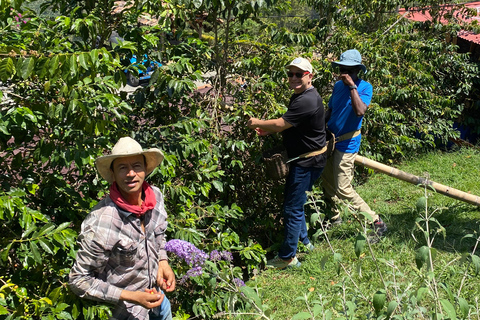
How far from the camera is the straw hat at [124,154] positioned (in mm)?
2650

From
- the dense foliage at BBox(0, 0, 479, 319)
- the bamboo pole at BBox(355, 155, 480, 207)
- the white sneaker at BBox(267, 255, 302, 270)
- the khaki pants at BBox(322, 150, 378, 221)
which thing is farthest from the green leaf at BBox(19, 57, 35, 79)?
the bamboo pole at BBox(355, 155, 480, 207)

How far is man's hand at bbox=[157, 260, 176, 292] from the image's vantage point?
9.50 feet

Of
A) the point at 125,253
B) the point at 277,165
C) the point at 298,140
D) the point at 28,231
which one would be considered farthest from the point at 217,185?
the point at 28,231

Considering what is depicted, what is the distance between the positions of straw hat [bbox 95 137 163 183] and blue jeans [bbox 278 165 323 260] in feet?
6.11

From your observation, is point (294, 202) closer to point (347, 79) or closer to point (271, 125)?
point (271, 125)

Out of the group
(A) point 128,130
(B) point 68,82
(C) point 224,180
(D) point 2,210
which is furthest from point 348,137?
(D) point 2,210

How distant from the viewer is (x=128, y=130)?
3.87m

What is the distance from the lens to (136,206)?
105 inches

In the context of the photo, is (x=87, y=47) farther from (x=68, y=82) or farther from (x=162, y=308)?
(x=162, y=308)

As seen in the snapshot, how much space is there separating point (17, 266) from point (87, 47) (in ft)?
5.36

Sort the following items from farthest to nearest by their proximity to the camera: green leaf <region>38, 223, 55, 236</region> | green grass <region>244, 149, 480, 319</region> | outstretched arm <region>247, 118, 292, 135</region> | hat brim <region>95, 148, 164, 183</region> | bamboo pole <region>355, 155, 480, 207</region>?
1. bamboo pole <region>355, 155, 480, 207</region>
2. outstretched arm <region>247, 118, 292, 135</region>
3. green grass <region>244, 149, 480, 319</region>
4. hat brim <region>95, 148, 164, 183</region>
5. green leaf <region>38, 223, 55, 236</region>

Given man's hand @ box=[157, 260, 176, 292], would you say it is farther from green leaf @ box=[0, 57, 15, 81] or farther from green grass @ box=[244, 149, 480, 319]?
green leaf @ box=[0, 57, 15, 81]

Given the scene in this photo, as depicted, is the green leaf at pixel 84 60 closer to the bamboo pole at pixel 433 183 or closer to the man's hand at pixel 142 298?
the man's hand at pixel 142 298

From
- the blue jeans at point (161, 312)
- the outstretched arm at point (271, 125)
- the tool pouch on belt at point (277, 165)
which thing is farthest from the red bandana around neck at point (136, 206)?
the tool pouch on belt at point (277, 165)
